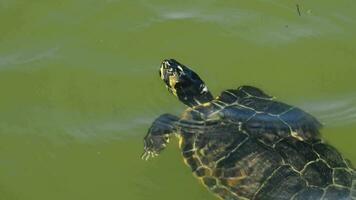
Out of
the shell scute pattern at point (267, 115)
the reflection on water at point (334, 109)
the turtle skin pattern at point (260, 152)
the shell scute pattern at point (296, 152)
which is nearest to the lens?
the turtle skin pattern at point (260, 152)

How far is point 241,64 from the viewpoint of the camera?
7.75 meters

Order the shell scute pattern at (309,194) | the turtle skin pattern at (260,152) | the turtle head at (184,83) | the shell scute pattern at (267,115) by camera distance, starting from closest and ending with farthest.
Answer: the shell scute pattern at (309,194) < the turtle skin pattern at (260,152) < the shell scute pattern at (267,115) < the turtle head at (184,83)

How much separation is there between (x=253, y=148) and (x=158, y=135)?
1.42 m

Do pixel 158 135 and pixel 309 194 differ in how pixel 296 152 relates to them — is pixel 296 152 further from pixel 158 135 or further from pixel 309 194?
pixel 158 135

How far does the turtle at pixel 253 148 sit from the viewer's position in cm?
552

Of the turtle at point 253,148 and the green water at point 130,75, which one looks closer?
the turtle at point 253,148

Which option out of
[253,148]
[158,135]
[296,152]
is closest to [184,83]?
[158,135]

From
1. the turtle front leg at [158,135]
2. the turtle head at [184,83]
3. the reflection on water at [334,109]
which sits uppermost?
the reflection on water at [334,109]

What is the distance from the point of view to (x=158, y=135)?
6.83m

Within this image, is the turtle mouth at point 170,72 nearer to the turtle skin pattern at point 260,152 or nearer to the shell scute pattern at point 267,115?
the turtle skin pattern at point 260,152

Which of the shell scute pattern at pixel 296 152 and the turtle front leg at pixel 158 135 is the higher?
the shell scute pattern at pixel 296 152

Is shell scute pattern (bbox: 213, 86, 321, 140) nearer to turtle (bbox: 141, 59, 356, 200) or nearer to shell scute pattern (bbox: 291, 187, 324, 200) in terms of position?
turtle (bbox: 141, 59, 356, 200)

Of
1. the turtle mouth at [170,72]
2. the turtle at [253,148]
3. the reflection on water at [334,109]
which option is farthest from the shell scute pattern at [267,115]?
the turtle mouth at [170,72]

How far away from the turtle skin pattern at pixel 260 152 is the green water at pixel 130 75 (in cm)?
48
